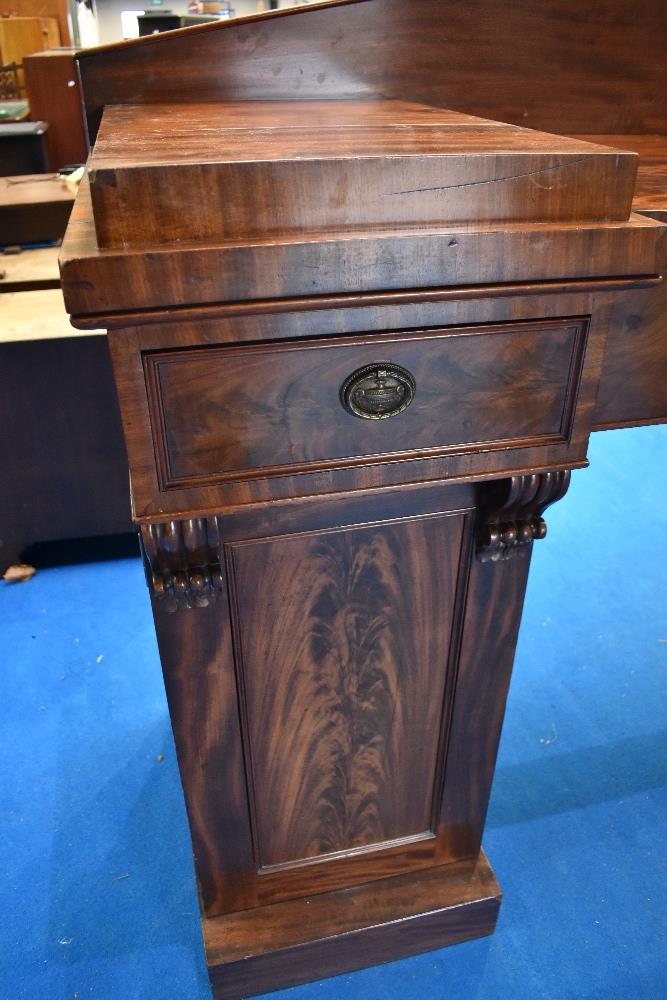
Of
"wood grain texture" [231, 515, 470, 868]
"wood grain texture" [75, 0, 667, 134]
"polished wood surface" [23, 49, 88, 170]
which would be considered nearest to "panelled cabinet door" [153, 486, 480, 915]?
"wood grain texture" [231, 515, 470, 868]

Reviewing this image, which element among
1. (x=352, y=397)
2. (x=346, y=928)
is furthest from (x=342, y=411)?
(x=346, y=928)

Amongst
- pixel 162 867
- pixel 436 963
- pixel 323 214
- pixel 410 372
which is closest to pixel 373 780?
pixel 436 963

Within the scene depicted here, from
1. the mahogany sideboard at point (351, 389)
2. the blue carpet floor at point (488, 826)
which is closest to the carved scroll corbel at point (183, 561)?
the mahogany sideboard at point (351, 389)

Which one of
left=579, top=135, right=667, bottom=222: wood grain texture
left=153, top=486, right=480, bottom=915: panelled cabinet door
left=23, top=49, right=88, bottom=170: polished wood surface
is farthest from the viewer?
left=23, top=49, right=88, bottom=170: polished wood surface

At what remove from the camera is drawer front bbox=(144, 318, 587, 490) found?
1.63 feet

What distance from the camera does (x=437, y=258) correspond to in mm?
475

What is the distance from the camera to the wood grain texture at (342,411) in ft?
1.56

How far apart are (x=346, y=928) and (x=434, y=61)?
100 centimetres

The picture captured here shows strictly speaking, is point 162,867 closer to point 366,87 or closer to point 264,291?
point 264,291

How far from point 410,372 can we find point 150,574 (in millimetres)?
274

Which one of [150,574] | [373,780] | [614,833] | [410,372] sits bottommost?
[614,833]

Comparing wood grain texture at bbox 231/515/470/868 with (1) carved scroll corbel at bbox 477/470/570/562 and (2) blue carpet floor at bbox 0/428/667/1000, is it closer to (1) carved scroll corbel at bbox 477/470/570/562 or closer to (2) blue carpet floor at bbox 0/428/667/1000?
(1) carved scroll corbel at bbox 477/470/570/562

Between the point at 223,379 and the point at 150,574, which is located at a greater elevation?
the point at 223,379

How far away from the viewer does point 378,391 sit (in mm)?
525
